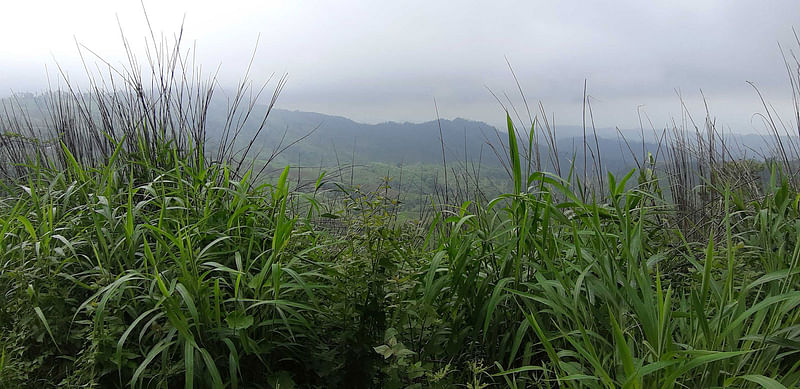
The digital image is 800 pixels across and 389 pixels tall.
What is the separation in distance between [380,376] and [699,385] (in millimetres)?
846

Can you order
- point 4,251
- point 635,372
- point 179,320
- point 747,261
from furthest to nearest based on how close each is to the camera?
point 4,251, point 747,261, point 179,320, point 635,372

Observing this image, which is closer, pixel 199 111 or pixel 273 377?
pixel 273 377

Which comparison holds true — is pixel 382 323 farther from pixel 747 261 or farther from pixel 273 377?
pixel 747 261

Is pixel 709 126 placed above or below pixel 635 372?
above

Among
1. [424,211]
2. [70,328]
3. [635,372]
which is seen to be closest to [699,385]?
[635,372]

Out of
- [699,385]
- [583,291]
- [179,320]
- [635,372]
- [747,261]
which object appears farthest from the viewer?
[747,261]

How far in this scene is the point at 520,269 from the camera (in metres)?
1.56

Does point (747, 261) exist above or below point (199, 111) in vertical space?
below

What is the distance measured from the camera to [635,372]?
37.9 inches

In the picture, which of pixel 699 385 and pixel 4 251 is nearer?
pixel 699 385

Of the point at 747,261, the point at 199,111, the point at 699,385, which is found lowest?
the point at 699,385

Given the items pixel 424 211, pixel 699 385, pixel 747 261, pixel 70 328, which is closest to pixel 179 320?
pixel 70 328

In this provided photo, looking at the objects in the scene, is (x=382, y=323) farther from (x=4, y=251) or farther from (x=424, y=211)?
(x=424, y=211)

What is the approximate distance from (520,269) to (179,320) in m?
0.97
